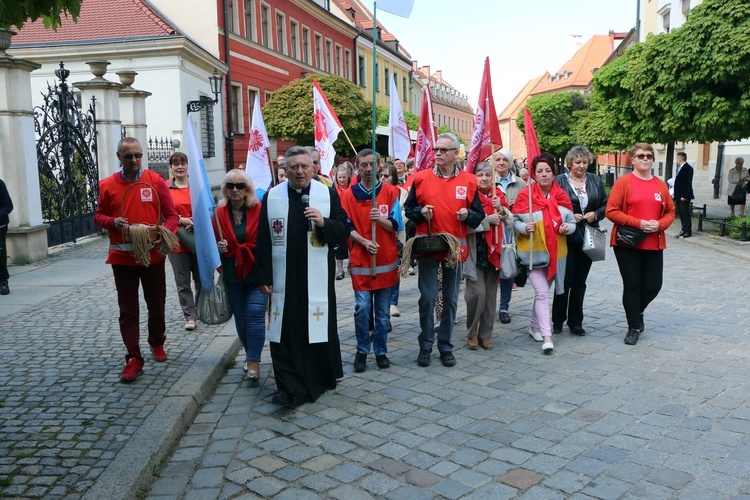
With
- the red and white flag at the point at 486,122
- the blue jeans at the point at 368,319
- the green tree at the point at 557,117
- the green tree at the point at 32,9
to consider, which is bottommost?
the blue jeans at the point at 368,319

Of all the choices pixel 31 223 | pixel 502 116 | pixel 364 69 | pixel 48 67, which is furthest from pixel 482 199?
pixel 502 116

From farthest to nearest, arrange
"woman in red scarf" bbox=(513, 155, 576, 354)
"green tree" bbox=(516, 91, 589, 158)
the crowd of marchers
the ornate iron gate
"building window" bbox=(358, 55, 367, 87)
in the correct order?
"green tree" bbox=(516, 91, 589, 158) < "building window" bbox=(358, 55, 367, 87) < the ornate iron gate < "woman in red scarf" bbox=(513, 155, 576, 354) < the crowd of marchers

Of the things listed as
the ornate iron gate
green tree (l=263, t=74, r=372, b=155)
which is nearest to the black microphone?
the ornate iron gate

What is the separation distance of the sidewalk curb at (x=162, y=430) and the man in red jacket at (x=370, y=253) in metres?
1.27

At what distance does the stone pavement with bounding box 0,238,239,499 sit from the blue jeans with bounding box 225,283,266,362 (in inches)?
17.1

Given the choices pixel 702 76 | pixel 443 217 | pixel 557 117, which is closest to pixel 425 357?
pixel 443 217

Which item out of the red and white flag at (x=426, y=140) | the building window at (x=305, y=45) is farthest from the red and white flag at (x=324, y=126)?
the building window at (x=305, y=45)

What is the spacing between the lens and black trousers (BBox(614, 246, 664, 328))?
6914 mm

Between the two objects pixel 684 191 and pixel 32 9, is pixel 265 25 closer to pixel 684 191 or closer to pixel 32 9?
pixel 684 191

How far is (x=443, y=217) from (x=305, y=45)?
3474 centimetres

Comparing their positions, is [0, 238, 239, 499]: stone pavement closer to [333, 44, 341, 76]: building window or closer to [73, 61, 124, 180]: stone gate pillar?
[73, 61, 124, 180]: stone gate pillar

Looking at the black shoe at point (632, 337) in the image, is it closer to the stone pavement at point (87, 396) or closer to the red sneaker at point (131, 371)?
the stone pavement at point (87, 396)

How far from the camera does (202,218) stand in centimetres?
567

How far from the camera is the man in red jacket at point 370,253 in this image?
609 cm
